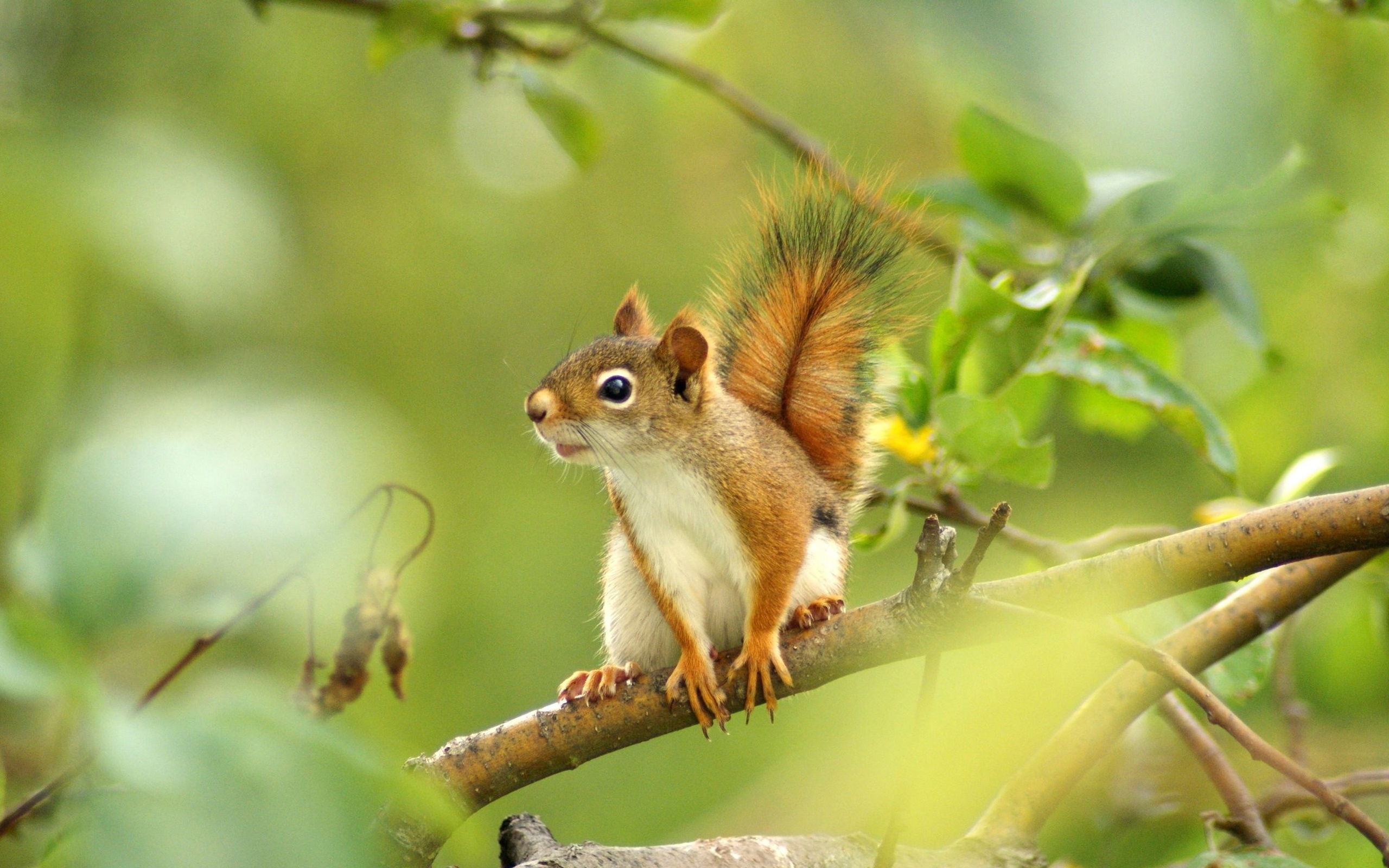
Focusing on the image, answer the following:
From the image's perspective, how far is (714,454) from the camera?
1.82 metres

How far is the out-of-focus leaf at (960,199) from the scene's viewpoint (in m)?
1.90

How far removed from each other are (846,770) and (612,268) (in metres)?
2.59

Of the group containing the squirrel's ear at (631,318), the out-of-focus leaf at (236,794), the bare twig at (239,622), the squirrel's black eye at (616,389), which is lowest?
the out-of-focus leaf at (236,794)

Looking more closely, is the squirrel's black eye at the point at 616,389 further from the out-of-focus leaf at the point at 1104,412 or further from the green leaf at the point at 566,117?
the out-of-focus leaf at the point at 1104,412

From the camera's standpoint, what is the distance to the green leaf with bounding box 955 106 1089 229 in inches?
69.4

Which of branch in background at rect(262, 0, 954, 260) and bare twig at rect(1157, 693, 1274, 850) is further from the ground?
branch in background at rect(262, 0, 954, 260)

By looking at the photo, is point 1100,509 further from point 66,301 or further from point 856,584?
point 66,301

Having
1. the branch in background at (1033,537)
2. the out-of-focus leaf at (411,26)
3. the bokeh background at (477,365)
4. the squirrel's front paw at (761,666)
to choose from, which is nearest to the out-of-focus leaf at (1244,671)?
the branch in background at (1033,537)

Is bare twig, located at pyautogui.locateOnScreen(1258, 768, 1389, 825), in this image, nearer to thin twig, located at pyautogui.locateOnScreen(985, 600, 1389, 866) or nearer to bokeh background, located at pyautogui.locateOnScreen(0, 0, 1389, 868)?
bokeh background, located at pyautogui.locateOnScreen(0, 0, 1389, 868)

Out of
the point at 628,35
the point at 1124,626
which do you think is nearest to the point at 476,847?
the point at 1124,626

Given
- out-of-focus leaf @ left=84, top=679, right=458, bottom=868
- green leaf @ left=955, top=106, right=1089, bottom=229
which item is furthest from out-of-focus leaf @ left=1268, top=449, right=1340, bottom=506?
out-of-focus leaf @ left=84, top=679, right=458, bottom=868

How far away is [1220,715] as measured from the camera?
1.05m

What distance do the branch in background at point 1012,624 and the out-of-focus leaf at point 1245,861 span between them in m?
0.18

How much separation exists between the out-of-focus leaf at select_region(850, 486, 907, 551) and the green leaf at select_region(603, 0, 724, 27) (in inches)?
33.2
